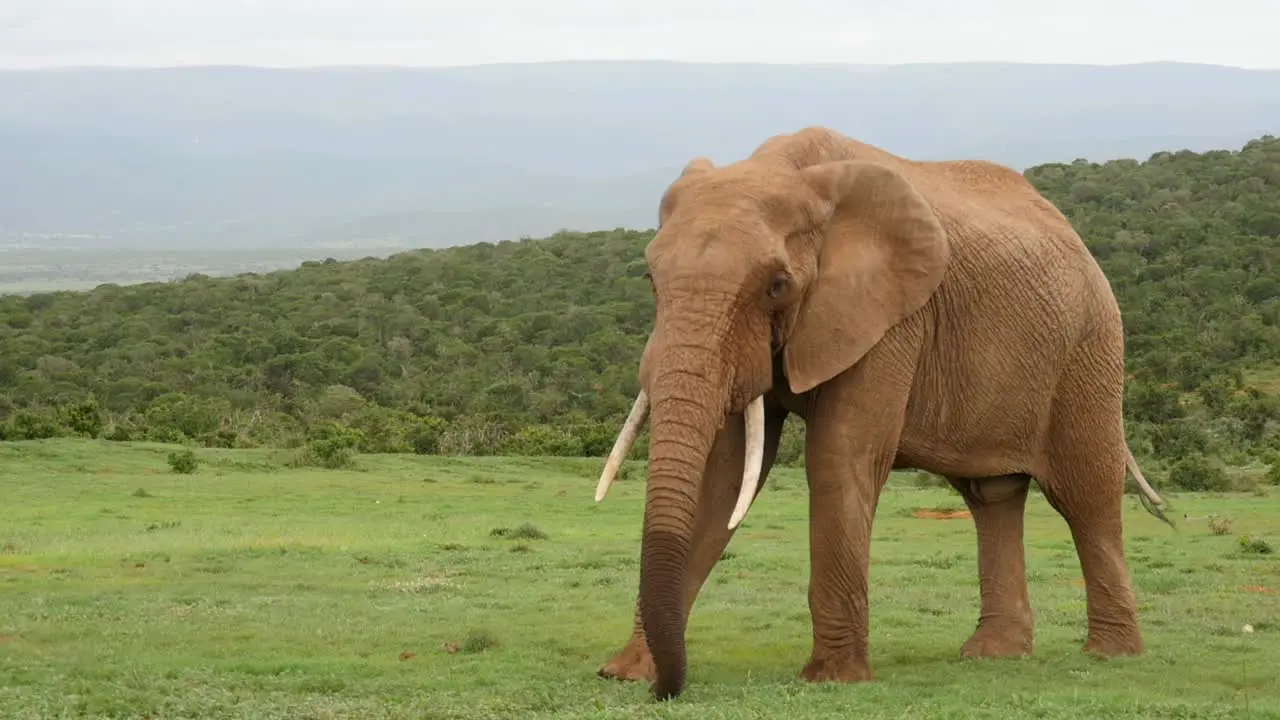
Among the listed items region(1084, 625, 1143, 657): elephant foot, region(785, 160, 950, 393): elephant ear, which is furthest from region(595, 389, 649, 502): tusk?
region(1084, 625, 1143, 657): elephant foot

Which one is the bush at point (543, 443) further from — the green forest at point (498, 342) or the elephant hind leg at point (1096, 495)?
the elephant hind leg at point (1096, 495)

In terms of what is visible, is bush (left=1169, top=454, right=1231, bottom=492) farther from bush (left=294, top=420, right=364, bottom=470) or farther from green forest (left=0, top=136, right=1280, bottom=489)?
bush (left=294, top=420, right=364, bottom=470)

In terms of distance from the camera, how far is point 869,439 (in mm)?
9539

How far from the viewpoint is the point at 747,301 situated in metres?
8.97

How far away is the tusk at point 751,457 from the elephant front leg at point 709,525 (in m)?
0.62

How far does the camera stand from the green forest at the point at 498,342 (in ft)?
121

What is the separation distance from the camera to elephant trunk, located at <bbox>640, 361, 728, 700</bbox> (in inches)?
331

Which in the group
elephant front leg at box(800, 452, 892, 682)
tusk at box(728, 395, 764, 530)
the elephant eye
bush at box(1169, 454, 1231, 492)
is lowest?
bush at box(1169, 454, 1231, 492)

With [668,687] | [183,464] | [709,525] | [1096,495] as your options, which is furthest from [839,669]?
[183,464]

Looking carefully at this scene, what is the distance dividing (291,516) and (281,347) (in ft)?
101

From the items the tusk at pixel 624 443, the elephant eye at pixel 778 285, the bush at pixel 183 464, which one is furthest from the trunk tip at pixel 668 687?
the bush at pixel 183 464

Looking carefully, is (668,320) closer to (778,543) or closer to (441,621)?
(441,621)

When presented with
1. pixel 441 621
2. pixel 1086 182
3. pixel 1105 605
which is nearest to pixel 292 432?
pixel 441 621

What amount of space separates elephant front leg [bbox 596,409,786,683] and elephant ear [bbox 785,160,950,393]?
74 cm
